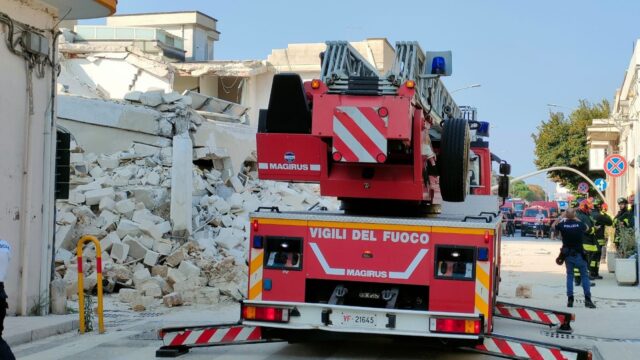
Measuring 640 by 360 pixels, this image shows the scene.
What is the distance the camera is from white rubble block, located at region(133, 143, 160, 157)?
74.4 ft

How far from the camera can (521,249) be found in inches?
1374

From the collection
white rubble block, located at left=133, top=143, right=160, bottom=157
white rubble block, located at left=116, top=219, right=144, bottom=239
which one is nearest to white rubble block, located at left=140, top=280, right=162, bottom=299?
white rubble block, located at left=116, top=219, right=144, bottom=239

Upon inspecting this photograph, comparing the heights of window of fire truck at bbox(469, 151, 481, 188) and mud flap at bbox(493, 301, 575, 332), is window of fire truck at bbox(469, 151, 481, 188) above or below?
above

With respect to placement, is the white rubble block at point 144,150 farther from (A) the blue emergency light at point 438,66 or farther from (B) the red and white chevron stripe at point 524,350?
(B) the red and white chevron stripe at point 524,350

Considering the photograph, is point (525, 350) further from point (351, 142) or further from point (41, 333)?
point (41, 333)

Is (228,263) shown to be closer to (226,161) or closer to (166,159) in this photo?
(166,159)

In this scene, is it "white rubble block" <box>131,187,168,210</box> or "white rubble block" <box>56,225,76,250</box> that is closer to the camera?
"white rubble block" <box>56,225,76,250</box>

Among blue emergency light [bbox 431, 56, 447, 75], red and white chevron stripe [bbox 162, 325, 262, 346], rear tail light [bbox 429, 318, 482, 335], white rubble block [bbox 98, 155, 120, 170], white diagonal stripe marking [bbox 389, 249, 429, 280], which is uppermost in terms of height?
blue emergency light [bbox 431, 56, 447, 75]

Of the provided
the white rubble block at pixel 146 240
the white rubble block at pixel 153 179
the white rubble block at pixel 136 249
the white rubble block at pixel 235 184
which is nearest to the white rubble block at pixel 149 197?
the white rubble block at pixel 153 179

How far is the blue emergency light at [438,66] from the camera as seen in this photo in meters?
10.3

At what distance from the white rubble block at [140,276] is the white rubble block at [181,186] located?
321cm

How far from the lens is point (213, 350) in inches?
401

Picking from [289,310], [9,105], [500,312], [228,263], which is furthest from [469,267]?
[228,263]

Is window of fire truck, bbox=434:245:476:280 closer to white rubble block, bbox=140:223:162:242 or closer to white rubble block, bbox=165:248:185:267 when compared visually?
white rubble block, bbox=165:248:185:267
